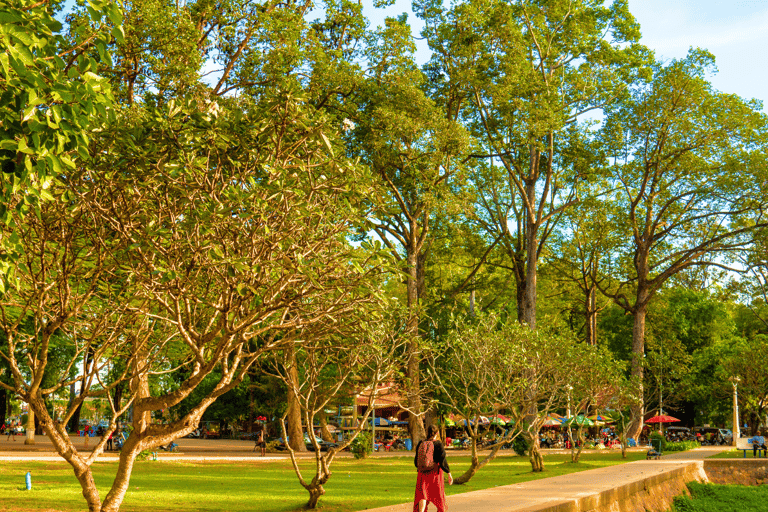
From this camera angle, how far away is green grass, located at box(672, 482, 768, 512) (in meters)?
17.2

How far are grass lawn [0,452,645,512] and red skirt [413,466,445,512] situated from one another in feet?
8.91

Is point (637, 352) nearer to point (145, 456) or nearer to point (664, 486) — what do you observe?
point (664, 486)

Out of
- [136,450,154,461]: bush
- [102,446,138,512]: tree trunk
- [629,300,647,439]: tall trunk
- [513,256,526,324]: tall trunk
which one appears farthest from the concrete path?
[629,300,647,439]: tall trunk

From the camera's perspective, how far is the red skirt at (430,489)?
30.9ft

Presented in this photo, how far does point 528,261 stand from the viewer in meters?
31.1

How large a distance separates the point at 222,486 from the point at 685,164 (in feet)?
90.6

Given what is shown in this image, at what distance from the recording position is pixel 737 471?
71.5 feet

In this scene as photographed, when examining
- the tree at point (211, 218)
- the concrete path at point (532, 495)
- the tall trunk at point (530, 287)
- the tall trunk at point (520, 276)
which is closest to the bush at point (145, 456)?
the concrete path at point (532, 495)

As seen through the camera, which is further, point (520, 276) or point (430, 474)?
point (520, 276)

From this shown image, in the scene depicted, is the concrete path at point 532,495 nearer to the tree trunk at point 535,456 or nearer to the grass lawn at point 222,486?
the grass lawn at point 222,486

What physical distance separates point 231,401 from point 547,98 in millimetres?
36897

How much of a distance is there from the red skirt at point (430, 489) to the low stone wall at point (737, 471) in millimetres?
15036

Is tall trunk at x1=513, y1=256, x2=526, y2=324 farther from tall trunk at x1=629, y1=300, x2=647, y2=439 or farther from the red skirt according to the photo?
the red skirt

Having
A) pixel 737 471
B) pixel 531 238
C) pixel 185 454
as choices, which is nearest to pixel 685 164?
pixel 531 238
